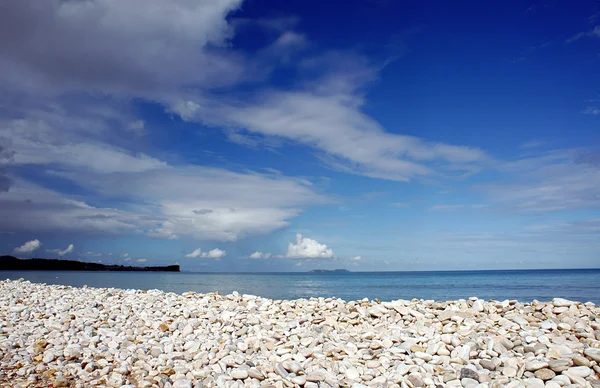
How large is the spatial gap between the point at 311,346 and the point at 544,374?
361 cm

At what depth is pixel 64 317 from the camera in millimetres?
10383

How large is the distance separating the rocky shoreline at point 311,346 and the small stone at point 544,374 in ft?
0.04

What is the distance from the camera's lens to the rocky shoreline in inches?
245

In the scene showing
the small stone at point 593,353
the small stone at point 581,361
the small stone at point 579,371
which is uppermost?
the small stone at point 593,353

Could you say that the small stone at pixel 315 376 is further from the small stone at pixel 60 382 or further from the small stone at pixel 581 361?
the small stone at pixel 60 382

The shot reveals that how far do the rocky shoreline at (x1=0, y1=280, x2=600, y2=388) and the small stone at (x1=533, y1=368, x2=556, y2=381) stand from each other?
1 cm

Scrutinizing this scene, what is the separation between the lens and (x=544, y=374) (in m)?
5.90

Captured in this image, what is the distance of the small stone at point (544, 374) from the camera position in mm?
5852

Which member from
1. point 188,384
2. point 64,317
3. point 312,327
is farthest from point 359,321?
point 64,317

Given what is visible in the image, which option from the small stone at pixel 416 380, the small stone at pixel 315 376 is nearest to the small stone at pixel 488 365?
the small stone at pixel 416 380

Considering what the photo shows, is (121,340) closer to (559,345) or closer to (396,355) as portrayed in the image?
(396,355)

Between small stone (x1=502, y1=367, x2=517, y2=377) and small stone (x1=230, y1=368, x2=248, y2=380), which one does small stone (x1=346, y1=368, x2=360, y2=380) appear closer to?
small stone (x1=230, y1=368, x2=248, y2=380)

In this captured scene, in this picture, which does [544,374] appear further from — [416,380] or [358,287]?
[358,287]

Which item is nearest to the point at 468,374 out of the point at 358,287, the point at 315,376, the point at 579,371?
the point at 579,371
